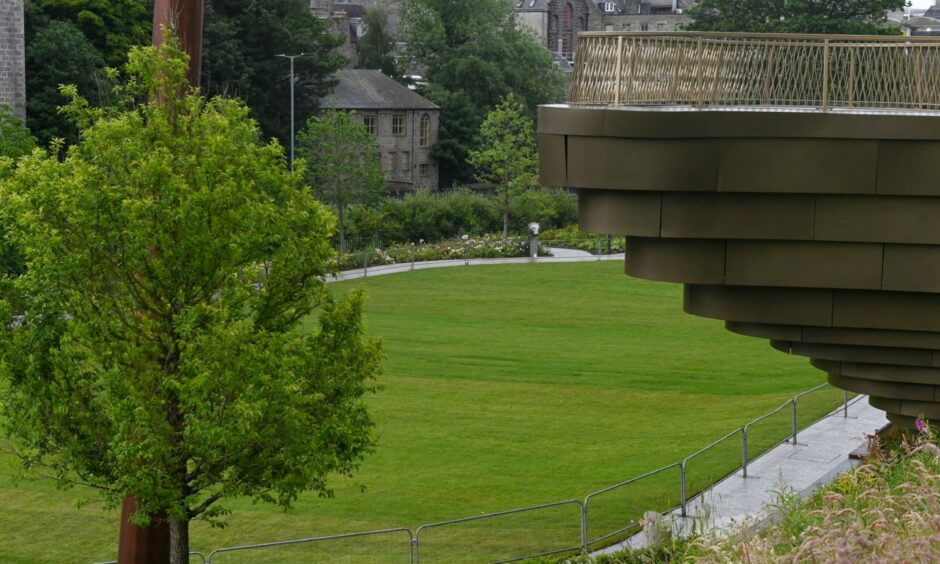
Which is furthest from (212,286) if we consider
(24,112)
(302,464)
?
(24,112)

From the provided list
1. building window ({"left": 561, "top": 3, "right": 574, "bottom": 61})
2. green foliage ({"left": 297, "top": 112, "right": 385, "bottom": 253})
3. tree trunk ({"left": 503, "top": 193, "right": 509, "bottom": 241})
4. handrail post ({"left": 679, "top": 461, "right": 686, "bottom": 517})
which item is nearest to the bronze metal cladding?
handrail post ({"left": 679, "top": 461, "right": 686, "bottom": 517})

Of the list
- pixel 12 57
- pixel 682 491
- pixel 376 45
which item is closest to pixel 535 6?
pixel 376 45

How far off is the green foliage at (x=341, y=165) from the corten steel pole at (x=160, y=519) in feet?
149

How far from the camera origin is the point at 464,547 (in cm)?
1919

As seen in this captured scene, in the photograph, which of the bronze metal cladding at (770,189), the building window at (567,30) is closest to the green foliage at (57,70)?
the bronze metal cladding at (770,189)

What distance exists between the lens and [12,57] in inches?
2301

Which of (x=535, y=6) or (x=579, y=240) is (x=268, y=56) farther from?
(x=535, y=6)

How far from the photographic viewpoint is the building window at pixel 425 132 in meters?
93.0

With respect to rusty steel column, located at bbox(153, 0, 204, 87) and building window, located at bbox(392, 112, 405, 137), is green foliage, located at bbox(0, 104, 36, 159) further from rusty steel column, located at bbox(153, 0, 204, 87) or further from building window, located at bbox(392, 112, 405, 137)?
building window, located at bbox(392, 112, 405, 137)

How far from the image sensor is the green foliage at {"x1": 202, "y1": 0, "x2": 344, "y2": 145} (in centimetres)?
7188

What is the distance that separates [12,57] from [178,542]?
154 feet

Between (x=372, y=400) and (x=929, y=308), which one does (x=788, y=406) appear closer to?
(x=372, y=400)

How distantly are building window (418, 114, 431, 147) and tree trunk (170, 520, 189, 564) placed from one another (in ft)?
254

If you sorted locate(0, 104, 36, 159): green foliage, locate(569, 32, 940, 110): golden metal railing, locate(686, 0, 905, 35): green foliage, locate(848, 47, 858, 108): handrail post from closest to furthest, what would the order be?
locate(848, 47, 858, 108): handrail post, locate(569, 32, 940, 110): golden metal railing, locate(0, 104, 36, 159): green foliage, locate(686, 0, 905, 35): green foliage
